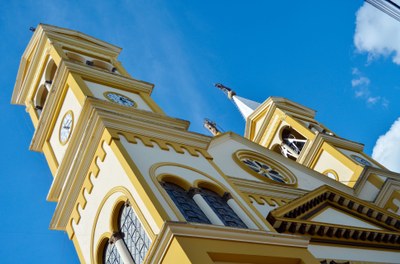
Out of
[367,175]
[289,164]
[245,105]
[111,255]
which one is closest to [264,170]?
[289,164]

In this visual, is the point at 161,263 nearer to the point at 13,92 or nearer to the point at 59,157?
the point at 59,157

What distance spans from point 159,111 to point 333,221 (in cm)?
562

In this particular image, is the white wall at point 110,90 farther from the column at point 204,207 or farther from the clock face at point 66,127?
the column at point 204,207

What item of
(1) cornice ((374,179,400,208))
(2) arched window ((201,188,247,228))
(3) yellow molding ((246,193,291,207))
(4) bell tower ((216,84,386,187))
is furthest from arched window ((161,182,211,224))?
(4) bell tower ((216,84,386,187))

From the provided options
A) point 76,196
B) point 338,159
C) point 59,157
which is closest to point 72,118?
point 59,157

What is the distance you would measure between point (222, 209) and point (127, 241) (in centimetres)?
208

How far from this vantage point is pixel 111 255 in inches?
463

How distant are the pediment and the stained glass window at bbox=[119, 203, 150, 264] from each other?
131 inches

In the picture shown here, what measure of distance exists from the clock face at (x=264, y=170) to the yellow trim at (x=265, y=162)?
0.14 meters

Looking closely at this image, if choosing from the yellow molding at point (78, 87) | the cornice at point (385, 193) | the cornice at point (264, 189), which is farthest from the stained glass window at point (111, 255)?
the cornice at point (385, 193)

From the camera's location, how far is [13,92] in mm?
19812

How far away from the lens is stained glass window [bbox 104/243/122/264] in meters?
11.5

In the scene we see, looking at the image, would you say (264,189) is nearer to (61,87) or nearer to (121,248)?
(121,248)

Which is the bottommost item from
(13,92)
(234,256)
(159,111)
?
(234,256)
